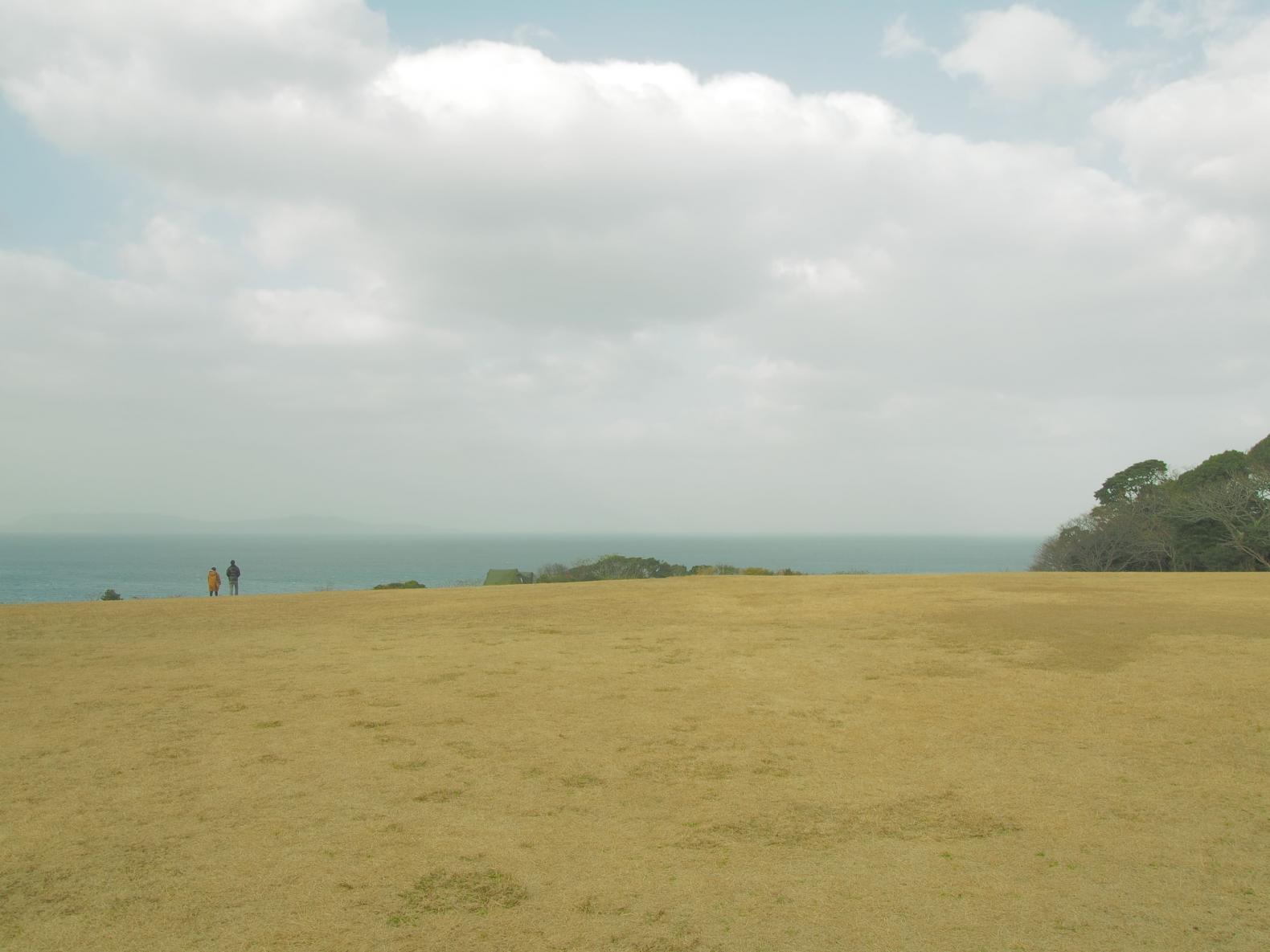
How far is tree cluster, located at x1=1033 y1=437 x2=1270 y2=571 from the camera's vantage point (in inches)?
1144

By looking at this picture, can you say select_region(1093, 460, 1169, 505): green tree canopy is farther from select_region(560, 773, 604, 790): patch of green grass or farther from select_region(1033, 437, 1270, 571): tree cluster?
select_region(560, 773, 604, 790): patch of green grass

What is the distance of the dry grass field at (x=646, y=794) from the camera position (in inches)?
152

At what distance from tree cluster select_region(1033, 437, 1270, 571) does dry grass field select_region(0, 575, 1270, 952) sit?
21.6 meters

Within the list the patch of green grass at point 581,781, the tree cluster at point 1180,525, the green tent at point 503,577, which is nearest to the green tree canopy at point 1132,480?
the tree cluster at point 1180,525

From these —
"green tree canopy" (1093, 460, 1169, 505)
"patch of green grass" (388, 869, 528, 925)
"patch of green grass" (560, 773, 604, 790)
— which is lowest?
"patch of green grass" (388, 869, 528, 925)

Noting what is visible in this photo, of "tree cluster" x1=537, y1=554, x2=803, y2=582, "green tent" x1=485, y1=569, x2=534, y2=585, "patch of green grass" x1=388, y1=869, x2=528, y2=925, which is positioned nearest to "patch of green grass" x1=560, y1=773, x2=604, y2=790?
"patch of green grass" x1=388, y1=869, x2=528, y2=925

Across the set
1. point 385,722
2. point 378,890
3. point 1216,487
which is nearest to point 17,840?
point 378,890

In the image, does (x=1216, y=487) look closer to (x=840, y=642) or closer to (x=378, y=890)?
(x=840, y=642)

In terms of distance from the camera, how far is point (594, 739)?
22.3 feet

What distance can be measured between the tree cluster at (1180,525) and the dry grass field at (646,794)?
21.6 meters

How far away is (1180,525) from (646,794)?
3300cm

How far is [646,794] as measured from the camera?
5547 mm

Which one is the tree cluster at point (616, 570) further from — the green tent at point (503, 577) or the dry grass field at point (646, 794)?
Result: the dry grass field at point (646, 794)

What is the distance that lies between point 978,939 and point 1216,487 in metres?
33.4
